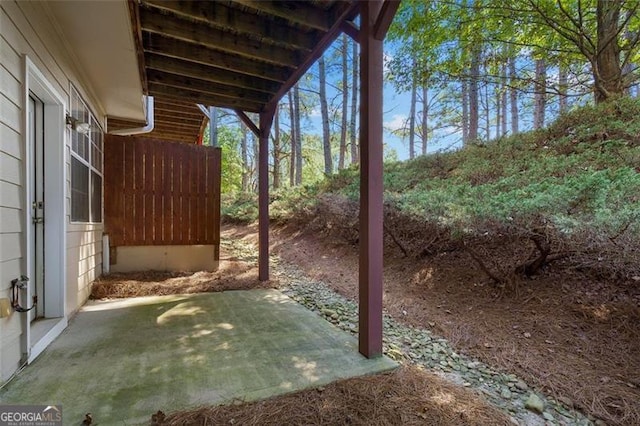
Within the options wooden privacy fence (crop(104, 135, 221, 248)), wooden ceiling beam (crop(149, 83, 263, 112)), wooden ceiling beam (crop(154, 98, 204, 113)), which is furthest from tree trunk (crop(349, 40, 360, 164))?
wooden ceiling beam (crop(149, 83, 263, 112))

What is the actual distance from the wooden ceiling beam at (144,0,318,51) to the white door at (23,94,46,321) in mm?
1347

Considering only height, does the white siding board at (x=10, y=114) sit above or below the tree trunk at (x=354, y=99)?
Answer: below

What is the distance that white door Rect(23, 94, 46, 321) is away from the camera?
260cm

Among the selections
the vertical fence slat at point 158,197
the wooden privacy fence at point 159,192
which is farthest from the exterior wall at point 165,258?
the vertical fence slat at point 158,197

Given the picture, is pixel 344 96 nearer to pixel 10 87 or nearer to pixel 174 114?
pixel 174 114

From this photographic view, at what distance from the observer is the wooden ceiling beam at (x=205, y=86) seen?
3816 millimetres

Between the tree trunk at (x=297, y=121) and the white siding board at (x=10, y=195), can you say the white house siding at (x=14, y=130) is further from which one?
the tree trunk at (x=297, y=121)

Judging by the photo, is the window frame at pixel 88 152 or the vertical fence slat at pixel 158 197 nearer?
the window frame at pixel 88 152

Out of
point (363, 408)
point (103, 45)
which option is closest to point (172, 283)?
point (103, 45)

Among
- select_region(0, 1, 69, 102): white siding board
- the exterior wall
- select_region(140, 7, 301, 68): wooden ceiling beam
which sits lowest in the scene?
the exterior wall

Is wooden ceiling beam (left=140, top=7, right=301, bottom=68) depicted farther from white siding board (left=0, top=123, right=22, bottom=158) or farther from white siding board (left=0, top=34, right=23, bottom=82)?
white siding board (left=0, top=123, right=22, bottom=158)

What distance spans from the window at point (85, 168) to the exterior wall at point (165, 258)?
752mm

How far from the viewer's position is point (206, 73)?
3.71 meters

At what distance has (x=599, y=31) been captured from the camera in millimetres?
5055
